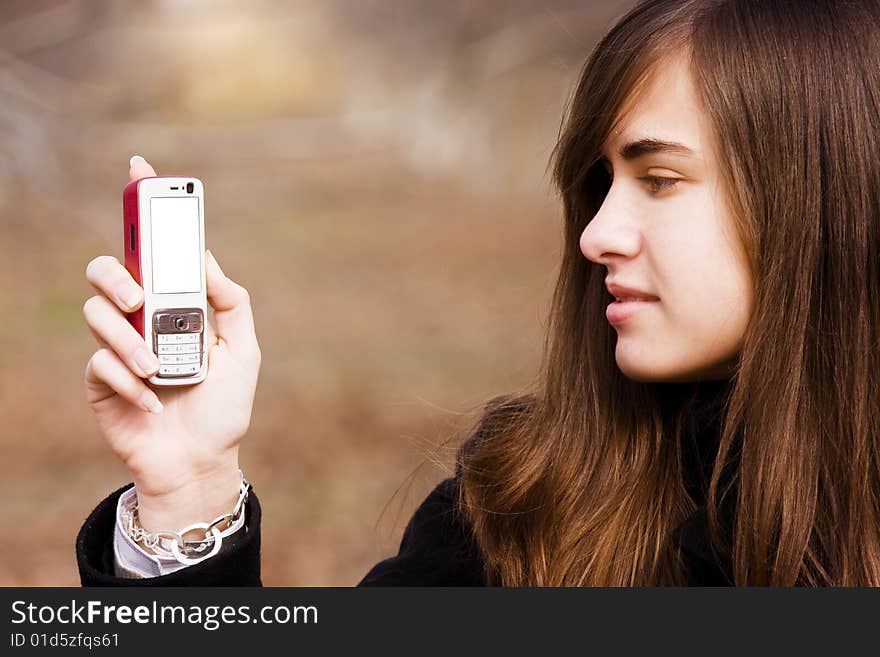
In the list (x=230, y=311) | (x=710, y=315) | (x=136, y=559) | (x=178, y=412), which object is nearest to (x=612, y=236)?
(x=710, y=315)

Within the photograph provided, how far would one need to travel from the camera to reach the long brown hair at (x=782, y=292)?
1771mm

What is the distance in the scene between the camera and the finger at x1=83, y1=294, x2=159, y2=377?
1.66 m

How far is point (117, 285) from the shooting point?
5.50 ft

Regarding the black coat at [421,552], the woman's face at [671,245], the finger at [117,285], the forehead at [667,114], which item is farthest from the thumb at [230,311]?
the forehead at [667,114]

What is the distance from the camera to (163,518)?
173 centimetres

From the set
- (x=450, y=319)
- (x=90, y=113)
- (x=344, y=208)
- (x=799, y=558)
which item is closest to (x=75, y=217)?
(x=90, y=113)

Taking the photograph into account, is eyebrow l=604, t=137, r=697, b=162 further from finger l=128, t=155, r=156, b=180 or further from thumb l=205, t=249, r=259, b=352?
finger l=128, t=155, r=156, b=180

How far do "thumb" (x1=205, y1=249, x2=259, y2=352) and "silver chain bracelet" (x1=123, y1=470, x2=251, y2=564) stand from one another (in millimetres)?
279

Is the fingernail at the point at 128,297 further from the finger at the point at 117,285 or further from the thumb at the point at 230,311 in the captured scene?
the thumb at the point at 230,311

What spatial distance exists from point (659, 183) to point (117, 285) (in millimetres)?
869

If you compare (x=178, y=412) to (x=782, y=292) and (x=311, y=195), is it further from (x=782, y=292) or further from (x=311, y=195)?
(x=311, y=195)

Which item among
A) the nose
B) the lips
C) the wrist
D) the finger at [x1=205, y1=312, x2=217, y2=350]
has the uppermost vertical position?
the nose

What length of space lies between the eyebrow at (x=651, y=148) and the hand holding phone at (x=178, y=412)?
674 mm

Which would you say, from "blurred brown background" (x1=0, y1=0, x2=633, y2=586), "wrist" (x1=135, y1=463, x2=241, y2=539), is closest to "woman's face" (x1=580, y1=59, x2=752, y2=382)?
"wrist" (x1=135, y1=463, x2=241, y2=539)
